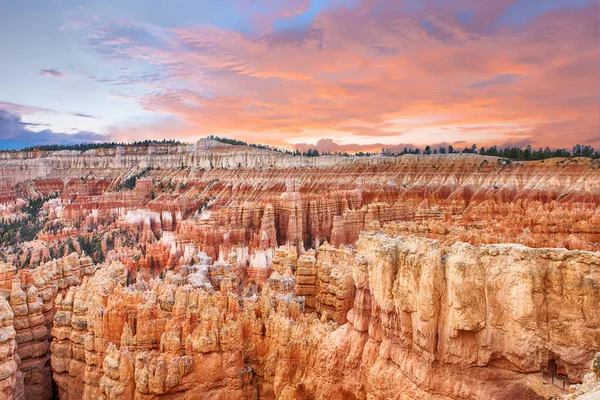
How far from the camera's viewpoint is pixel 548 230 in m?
24.5

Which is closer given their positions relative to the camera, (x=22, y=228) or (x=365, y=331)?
(x=365, y=331)

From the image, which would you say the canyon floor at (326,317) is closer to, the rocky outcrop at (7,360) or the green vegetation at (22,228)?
the rocky outcrop at (7,360)

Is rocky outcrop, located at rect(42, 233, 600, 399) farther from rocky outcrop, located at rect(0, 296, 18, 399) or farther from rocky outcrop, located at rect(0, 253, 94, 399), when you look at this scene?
rocky outcrop, located at rect(0, 296, 18, 399)

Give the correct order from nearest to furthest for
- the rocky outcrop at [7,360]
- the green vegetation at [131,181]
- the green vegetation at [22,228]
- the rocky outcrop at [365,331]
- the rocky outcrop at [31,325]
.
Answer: the rocky outcrop at [365,331] → the rocky outcrop at [7,360] → the rocky outcrop at [31,325] → the green vegetation at [22,228] → the green vegetation at [131,181]

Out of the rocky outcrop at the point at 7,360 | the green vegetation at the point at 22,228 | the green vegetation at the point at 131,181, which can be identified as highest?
the green vegetation at the point at 131,181

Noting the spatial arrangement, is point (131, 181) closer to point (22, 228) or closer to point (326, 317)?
point (22, 228)

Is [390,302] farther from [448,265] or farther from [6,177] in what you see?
[6,177]

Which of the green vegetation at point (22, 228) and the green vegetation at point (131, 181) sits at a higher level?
the green vegetation at point (131, 181)

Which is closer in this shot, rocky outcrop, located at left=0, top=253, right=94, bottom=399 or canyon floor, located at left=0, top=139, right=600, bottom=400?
canyon floor, located at left=0, top=139, right=600, bottom=400

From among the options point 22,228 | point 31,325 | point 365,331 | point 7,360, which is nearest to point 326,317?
point 365,331

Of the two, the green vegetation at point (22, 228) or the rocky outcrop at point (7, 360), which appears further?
the green vegetation at point (22, 228)

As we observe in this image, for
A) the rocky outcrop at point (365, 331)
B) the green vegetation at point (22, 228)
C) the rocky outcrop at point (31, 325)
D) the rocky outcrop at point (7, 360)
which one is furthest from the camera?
the green vegetation at point (22, 228)

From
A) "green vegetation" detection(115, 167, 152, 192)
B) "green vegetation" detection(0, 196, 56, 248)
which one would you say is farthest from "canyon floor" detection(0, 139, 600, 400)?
"green vegetation" detection(115, 167, 152, 192)

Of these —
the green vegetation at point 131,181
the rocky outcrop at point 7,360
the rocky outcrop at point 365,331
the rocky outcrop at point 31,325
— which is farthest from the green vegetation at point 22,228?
the rocky outcrop at point 365,331
